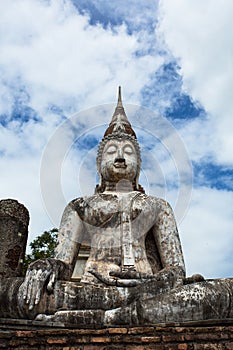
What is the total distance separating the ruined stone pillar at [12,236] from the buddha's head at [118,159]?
181 cm

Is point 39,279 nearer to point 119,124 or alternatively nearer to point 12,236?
point 12,236

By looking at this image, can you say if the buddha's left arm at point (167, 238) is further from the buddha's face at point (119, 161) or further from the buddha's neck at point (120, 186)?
the buddha's face at point (119, 161)

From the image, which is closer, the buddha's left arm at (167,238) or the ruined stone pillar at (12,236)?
the buddha's left arm at (167,238)

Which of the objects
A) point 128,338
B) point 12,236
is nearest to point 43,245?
point 12,236

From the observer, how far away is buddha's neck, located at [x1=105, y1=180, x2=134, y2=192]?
293 inches

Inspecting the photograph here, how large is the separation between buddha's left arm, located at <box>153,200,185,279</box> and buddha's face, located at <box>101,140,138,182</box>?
892 mm

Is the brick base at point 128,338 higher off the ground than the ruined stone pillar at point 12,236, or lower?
lower

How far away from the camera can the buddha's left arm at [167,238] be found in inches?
249

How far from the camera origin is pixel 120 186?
24.5 feet

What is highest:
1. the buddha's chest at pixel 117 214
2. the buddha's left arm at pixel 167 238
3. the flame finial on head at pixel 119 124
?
the flame finial on head at pixel 119 124

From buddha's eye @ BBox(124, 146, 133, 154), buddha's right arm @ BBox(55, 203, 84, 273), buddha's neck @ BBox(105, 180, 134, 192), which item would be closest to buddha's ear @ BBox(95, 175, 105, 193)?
buddha's neck @ BBox(105, 180, 134, 192)

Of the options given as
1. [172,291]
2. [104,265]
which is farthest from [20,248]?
[172,291]

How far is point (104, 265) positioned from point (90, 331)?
90.7 inches

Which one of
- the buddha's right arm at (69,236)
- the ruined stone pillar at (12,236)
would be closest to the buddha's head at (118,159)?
the buddha's right arm at (69,236)
